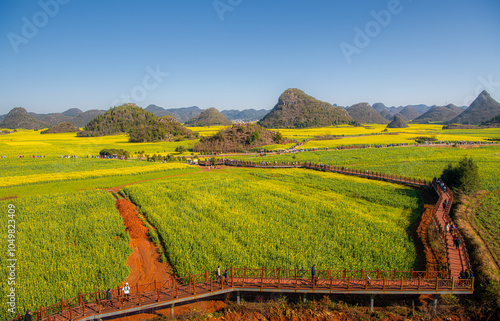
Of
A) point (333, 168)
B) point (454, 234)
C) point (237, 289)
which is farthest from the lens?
point (333, 168)

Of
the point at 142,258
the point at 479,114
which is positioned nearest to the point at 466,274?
the point at 142,258

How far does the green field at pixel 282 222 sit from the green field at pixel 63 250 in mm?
3293

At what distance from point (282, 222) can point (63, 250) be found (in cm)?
1577

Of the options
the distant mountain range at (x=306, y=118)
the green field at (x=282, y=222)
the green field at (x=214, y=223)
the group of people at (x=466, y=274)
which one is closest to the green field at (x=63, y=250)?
the green field at (x=214, y=223)

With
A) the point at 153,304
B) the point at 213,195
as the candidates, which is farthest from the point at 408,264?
the point at 213,195

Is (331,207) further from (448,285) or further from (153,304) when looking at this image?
(153,304)

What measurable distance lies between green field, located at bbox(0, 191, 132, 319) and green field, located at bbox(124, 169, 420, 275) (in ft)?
10.8

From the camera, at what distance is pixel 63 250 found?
18484 mm

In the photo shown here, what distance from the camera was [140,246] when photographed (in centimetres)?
2006

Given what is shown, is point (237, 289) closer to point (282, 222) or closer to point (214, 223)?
point (214, 223)

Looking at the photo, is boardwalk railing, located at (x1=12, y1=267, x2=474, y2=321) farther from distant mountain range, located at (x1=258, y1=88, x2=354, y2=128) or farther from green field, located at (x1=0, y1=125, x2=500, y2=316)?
distant mountain range, located at (x1=258, y1=88, x2=354, y2=128)

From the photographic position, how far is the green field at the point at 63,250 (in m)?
14.4

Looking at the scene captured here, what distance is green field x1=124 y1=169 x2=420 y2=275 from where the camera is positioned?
56.7 feet

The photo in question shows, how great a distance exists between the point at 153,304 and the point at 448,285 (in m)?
14.3
